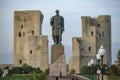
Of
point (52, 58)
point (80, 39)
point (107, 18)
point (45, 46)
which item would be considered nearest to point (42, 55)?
point (45, 46)

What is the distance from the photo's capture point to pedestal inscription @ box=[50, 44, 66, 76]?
23.5 metres

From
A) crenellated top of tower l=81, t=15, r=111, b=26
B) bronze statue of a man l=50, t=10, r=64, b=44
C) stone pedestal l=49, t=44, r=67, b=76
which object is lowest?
stone pedestal l=49, t=44, r=67, b=76

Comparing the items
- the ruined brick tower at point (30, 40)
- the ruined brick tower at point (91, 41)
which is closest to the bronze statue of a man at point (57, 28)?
the ruined brick tower at point (30, 40)

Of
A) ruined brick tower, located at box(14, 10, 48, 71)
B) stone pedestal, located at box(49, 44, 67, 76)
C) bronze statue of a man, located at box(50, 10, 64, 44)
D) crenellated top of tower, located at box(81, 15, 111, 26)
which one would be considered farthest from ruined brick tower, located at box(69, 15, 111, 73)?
stone pedestal, located at box(49, 44, 67, 76)

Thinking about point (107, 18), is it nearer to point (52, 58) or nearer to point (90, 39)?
point (90, 39)

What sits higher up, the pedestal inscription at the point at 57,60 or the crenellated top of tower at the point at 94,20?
the crenellated top of tower at the point at 94,20

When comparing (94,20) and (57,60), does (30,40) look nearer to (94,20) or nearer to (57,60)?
(94,20)

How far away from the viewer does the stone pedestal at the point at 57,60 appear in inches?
923

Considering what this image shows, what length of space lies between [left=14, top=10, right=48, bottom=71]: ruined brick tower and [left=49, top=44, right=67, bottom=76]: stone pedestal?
28795 millimetres

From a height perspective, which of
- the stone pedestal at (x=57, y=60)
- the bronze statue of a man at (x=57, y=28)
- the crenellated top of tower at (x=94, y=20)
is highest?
the crenellated top of tower at (x=94, y=20)

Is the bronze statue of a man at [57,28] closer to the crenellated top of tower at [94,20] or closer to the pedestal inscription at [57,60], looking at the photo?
the pedestal inscription at [57,60]

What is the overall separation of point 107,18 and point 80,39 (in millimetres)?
4182

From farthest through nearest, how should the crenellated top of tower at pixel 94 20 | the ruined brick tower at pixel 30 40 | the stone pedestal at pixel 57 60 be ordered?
the crenellated top of tower at pixel 94 20 < the ruined brick tower at pixel 30 40 < the stone pedestal at pixel 57 60

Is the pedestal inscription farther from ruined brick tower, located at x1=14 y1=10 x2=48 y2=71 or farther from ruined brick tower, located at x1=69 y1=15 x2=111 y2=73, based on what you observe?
ruined brick tower, located at x1=69 y1=15 x2=111 y2=73
